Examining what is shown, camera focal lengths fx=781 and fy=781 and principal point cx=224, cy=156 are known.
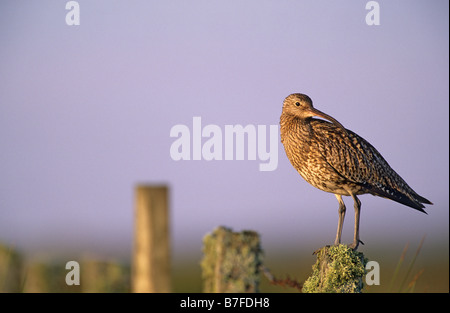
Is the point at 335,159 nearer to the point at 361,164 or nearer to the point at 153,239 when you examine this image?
the point at 361,164

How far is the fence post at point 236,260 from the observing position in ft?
27.9

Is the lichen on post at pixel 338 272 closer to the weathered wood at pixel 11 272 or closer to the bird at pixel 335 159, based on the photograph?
the bird at pixel 335 159

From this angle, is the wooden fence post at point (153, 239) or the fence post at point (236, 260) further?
the wooden fence post at point (153, 239)

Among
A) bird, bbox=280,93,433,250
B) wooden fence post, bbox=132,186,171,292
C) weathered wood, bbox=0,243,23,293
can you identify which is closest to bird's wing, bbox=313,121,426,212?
bird, bbox=280,93,433,250

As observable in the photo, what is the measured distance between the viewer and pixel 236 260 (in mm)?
8508

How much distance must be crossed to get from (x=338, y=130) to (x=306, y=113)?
482 mm

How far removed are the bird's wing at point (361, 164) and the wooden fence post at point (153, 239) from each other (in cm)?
243

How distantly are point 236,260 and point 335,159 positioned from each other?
2.23 meters

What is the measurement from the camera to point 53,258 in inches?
476

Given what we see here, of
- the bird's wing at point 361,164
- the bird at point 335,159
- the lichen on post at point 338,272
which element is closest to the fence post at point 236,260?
the lichen on post at point 338,272

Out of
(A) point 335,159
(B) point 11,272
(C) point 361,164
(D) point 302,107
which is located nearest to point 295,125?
(D) point 302,107

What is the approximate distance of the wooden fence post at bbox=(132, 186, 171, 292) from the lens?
28.3 ft
